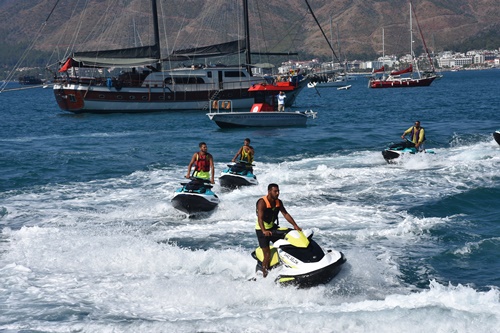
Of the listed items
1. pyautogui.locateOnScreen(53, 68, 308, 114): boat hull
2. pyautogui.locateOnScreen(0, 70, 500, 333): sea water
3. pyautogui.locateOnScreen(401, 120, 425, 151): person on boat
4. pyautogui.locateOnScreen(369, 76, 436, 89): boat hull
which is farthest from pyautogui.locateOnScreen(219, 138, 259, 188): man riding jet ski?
pyautogui.locateOnScreen(369, 76, 436, 89): boat hull

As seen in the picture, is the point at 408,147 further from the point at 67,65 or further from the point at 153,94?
the point at 67,65

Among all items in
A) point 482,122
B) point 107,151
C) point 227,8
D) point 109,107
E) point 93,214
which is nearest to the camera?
point 93,214

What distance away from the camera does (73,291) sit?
12.5 m

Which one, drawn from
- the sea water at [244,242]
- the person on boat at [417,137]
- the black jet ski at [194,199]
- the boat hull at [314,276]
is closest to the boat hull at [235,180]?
the sea water at [244,242]

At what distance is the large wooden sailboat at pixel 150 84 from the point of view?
55875 mm

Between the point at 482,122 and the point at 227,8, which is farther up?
the point at 227,8

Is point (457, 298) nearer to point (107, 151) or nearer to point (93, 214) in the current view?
point (93, 214)

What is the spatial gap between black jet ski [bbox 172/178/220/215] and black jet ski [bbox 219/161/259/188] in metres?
3.19

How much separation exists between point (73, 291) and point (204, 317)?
109 inches

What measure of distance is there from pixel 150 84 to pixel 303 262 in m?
46.4

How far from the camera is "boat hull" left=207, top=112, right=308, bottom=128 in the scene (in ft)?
129

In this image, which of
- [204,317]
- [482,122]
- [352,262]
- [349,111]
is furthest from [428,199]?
[349,111]

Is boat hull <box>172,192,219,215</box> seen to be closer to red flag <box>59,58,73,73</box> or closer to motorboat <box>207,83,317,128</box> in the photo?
motorboat <box>207,83,317,128</box>

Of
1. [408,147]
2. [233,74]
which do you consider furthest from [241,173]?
[233,74]
